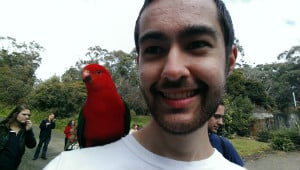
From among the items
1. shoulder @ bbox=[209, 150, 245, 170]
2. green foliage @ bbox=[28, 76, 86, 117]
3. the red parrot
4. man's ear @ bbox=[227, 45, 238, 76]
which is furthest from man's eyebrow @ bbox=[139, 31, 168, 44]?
green foliage @ bbox=[28, 76, 86, 117]

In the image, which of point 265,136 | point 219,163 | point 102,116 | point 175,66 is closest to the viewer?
point 175,66

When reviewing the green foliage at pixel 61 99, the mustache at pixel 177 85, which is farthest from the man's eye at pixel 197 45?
the green foliage at pixel 61 99

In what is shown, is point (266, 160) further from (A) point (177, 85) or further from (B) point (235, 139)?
(A) point (177, 85)

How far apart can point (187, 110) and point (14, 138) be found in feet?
10.5

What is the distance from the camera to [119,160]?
97cm

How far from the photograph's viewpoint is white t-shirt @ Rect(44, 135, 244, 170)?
0.95m

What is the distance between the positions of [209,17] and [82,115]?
1.10 metres

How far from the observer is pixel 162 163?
976 mm

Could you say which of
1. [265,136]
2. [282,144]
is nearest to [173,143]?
[282,144]

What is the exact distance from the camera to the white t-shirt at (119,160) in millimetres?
946

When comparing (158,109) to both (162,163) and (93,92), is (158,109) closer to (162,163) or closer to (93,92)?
(162,163)

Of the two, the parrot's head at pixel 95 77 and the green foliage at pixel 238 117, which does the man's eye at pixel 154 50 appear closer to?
the parrot's head at pixel 95 77

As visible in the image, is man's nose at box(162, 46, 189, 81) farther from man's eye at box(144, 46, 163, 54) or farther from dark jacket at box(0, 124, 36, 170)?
dark jacket at box(0, 124, 36, 170)

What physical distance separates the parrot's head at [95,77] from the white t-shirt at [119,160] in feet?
2.58
